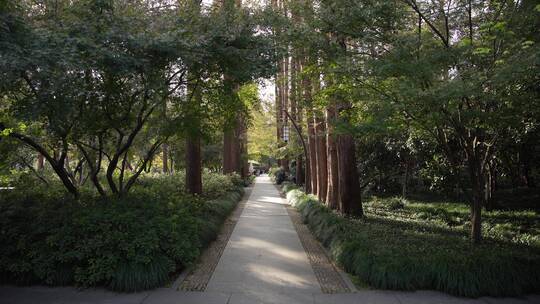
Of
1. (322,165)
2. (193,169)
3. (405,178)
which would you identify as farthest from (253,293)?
(405,178)

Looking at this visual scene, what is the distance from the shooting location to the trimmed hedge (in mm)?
6172

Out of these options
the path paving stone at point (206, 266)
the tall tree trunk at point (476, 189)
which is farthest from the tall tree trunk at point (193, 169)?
the tall tree trunk at point (476, 189)

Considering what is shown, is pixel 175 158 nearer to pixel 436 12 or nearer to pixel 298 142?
pixel 298 142

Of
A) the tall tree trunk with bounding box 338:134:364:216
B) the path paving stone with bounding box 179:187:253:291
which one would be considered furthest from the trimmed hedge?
the tall tree trunk with bounding box 338:134:364:216

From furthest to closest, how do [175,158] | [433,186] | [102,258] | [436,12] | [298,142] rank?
[175,158] < [298,142] < [433,186] < [436,12] < [102,258]

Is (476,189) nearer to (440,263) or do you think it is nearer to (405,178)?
(440,263)

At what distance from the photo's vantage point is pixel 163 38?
6.93m

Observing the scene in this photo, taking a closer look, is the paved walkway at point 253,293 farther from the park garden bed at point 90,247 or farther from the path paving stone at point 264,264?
the park garden bed at point 90,247

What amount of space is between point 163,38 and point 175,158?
2655 cm

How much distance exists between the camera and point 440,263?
6473 mm

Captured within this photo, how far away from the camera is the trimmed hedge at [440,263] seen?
6.17m

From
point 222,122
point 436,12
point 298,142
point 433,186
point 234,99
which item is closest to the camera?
point 436,12

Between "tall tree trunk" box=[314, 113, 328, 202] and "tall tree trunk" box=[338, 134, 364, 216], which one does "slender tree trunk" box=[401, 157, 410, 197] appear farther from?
"tall tree trunk" box=[338, 134, 364, 216]

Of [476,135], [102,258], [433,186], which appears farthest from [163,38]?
[433,186]
